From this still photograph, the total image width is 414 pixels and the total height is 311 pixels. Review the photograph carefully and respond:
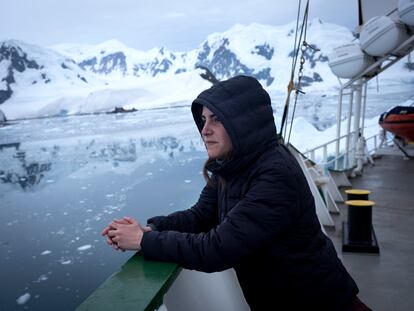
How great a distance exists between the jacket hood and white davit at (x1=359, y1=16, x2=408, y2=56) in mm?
4754

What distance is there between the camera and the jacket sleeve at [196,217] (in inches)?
44.0

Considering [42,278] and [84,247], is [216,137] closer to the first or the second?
[42,278]

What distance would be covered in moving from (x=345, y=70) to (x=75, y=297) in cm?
2258

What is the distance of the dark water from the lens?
29.1 m

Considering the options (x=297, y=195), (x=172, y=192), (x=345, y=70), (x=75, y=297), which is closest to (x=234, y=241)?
(x=297, y=195)

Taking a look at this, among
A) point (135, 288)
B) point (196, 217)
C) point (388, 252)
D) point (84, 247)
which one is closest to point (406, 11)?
point (388, 252)

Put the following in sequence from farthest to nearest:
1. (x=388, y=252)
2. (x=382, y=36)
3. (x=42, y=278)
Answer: (x=42, y=278), (x=382, y=36), (x=388, y=252)

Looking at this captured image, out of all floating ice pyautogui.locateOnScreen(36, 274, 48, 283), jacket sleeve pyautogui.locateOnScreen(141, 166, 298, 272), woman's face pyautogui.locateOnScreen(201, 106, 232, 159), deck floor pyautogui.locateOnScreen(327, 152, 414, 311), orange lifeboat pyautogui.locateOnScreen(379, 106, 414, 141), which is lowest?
floating ice pyautogui.locateOnScreen(36, 274, 48, 283)

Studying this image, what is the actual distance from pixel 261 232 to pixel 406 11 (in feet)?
15.3

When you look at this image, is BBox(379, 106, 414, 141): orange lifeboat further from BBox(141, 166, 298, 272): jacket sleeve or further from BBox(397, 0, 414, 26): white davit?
BBox(141, 166, 298, 272): jacket sleeve

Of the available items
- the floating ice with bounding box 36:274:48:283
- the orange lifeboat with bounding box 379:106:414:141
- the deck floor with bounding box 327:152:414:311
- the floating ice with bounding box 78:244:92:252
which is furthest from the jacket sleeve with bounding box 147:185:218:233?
the floating ice with bounding box 78:244:92:252

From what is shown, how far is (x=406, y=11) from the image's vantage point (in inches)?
176

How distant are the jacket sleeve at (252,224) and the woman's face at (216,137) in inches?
4.5

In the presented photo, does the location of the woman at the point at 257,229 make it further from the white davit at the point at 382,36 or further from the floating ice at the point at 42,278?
the floating ice at the point at 42,278
